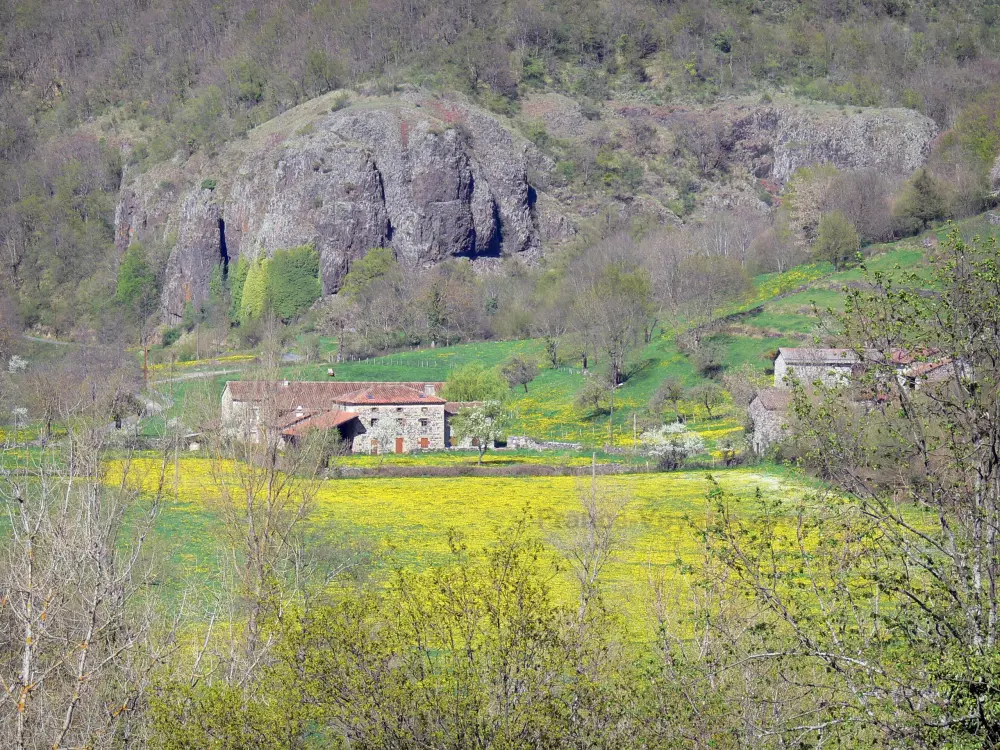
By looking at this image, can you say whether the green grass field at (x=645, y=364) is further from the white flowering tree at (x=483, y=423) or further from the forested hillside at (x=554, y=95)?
the forested hillside at (x=554, y=95)

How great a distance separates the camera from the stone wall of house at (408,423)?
64688mm

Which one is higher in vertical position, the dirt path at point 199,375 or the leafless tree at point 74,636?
the dirt path at point 199,375

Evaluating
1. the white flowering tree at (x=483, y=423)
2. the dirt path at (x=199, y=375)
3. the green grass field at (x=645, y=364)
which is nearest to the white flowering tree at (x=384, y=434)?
the white flowering tree at (x=483, y=423)

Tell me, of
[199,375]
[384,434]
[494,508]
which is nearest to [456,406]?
[384,434]

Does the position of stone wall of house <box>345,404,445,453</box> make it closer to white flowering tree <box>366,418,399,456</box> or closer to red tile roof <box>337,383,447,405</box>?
white flowering tree <box>366,418,399,456</box>

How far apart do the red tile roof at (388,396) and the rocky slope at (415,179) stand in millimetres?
55087

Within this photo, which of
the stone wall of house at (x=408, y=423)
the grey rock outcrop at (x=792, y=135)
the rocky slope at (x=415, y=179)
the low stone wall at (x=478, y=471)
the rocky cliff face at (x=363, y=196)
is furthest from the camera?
the grey rock outcrop at (x=792, y=135)

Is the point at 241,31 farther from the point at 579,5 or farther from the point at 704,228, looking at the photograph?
the point at 704,228

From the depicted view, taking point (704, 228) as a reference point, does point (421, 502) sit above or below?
below

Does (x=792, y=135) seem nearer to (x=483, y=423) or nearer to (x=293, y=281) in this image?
(x=293, y=281)

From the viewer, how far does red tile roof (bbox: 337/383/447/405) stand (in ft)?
213

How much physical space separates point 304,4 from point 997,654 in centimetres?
19373

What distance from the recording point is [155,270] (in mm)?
136125

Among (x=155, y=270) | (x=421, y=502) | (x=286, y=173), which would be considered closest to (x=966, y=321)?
(x=421, y=502)
